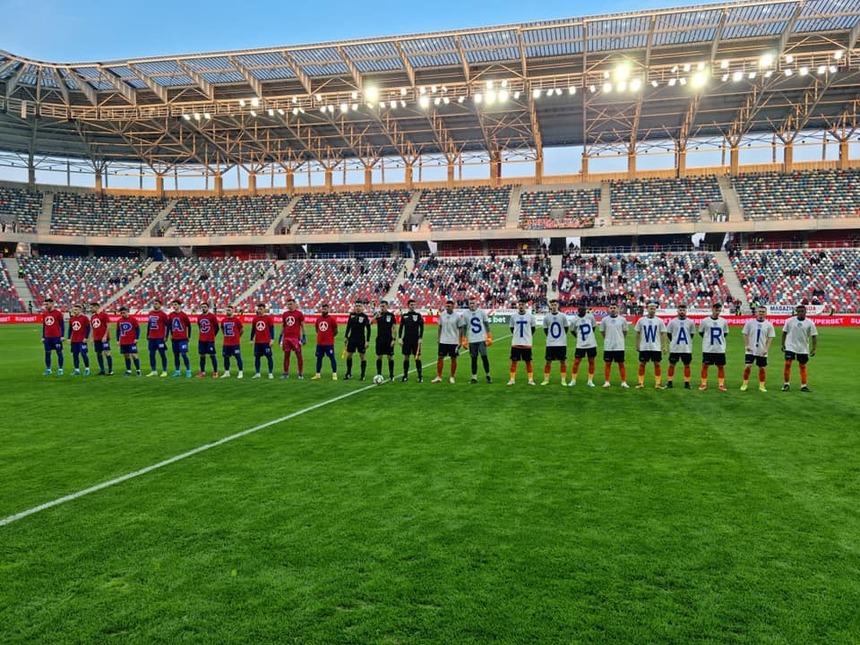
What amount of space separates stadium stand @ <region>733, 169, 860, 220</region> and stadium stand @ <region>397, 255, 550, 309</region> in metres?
16.3

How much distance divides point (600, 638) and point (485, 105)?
41661 millimetres

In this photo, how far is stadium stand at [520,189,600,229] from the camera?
148ft

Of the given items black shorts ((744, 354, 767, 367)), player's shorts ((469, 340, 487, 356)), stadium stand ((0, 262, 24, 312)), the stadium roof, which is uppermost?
the stadium roof

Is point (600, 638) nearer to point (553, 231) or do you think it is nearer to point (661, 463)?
point (661, 463)

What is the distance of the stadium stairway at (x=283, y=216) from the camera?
50.5 meters

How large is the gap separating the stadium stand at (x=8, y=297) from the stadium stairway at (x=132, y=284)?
573 cm

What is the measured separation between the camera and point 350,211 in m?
50.8

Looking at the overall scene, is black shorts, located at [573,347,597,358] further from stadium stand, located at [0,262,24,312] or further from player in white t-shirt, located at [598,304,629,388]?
stadium stand, located at [0,262,24,312]

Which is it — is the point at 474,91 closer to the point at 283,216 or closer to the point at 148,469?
the point at 283,216

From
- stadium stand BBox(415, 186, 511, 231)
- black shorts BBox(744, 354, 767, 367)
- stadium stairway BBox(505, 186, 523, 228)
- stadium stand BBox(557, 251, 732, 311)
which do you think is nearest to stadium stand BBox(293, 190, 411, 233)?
stadium stand BBox(415, 186, 511, 231)

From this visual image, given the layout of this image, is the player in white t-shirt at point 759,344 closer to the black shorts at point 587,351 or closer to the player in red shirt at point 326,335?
the black shorts at point 587,351

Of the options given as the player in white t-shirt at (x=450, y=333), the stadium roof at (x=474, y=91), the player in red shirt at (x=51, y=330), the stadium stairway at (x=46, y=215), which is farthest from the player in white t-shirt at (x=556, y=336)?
the stadium stairway at (x=46, y=215)

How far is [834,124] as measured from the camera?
43844 millimetres

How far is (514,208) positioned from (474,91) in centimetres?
1292
